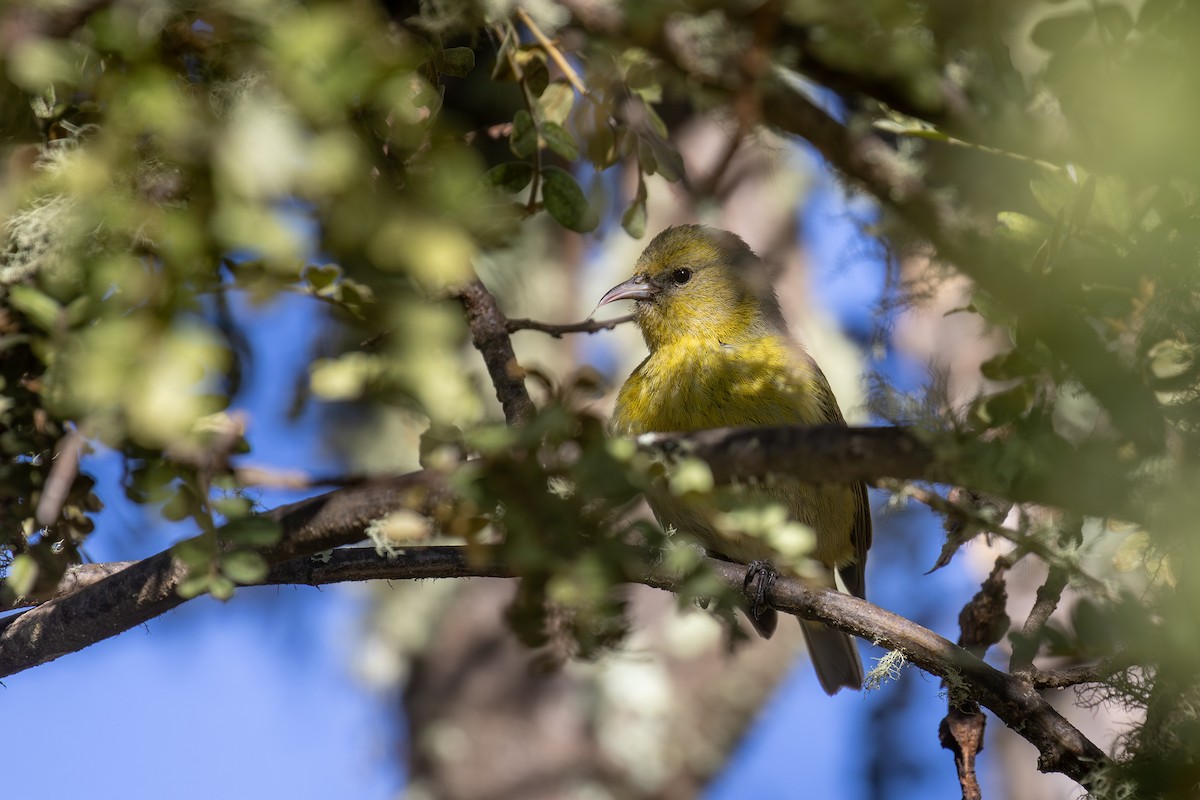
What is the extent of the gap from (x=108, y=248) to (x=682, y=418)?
212 centimetres

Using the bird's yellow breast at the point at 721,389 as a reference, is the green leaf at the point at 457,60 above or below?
below

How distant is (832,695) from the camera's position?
4.32 m

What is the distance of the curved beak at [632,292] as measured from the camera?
172 inches

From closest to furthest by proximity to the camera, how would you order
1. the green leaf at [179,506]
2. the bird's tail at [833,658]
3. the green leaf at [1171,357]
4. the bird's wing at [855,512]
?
1. the green leaf at [179,506]
2. the green leaf at [1171,357]
3. the bird's wing at [855,512]
4. the bird's tail at [833,658]

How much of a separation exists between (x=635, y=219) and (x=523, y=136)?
46cm

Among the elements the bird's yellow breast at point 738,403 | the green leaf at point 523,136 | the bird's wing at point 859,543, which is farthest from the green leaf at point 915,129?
the bird's wing at point 859,543

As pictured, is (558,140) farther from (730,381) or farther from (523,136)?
(730,381)

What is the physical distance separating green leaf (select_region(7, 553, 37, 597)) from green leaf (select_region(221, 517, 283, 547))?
50cm

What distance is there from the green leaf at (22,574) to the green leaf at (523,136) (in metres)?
1.13

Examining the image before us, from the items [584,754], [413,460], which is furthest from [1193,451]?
[584,754]

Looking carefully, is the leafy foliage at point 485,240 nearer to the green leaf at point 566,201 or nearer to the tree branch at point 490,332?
the green leaf at point 566,201

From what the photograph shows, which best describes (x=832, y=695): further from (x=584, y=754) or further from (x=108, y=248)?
(x=108, y=248)

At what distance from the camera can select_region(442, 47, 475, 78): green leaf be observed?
214 centimetres

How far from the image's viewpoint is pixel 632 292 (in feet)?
14.4
